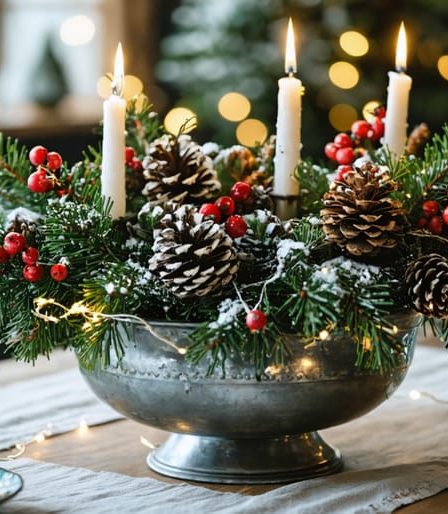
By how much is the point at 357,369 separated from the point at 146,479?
0.24 m

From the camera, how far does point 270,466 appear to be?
1.08 meters

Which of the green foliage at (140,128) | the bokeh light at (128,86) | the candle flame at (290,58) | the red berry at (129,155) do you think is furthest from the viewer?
the bokeh light at (128,86)

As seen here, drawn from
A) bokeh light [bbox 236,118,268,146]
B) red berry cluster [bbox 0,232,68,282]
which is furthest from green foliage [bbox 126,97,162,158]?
bokeh light [bbox 236,118,268,146]

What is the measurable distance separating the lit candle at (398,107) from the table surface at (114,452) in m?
0.42

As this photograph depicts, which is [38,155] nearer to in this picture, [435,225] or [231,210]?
[231,210]

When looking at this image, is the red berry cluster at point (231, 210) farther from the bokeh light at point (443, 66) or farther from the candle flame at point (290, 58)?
the bokeh light at point (443, 66)

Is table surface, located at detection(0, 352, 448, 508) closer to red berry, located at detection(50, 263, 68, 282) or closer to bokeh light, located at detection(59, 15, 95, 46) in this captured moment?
red berry, located at detection(50, 263, 68, 282)

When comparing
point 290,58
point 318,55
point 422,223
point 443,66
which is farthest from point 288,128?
point 318,55

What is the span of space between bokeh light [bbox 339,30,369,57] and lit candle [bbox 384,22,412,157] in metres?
2.02

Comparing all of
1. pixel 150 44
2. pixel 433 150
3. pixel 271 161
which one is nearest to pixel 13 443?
pixel 271 161

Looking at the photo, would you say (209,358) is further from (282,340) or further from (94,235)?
(94,235)

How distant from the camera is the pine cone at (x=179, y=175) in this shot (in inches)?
46.4

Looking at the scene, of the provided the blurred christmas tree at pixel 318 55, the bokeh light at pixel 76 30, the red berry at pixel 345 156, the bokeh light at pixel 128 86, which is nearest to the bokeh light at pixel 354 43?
the blurred christmas tree at pixel 318 55

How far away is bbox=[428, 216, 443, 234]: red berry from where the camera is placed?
110 centimetres
